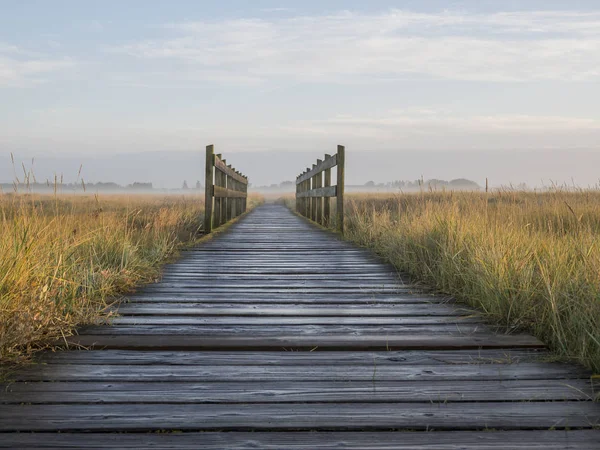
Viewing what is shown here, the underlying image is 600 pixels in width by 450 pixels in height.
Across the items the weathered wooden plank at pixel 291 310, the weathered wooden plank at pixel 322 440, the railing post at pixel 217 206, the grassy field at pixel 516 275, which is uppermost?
the railing post at pixel 217 206

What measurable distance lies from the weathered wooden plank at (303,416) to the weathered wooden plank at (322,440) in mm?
44

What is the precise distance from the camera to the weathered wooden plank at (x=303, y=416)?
6.21 ft

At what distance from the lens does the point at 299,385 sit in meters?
2.26

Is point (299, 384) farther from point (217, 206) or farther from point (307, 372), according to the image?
point (217, 206)

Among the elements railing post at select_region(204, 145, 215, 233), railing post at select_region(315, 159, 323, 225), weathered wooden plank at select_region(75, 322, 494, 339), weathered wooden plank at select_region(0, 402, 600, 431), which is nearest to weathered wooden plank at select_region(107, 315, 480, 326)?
weathered wooden plank at select_region(75, 322, 494, 339)

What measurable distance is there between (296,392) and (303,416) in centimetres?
22

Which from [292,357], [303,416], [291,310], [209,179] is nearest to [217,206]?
[209,179]

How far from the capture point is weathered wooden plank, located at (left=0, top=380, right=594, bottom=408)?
6.94 feet

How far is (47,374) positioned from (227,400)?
85 cm

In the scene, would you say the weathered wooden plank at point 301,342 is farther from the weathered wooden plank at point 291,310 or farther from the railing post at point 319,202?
the railing post at point 319,202

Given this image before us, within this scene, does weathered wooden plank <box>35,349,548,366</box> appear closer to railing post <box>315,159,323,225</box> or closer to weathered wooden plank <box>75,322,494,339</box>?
weathered wooden plank <box>75,322,494,339</box>

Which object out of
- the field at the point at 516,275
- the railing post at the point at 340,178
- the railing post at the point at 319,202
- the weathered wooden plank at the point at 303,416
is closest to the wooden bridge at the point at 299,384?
the weathered wooden plank at the point at 303,416

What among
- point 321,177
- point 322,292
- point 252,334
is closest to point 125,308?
point 252,334

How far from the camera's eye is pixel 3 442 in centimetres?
176
